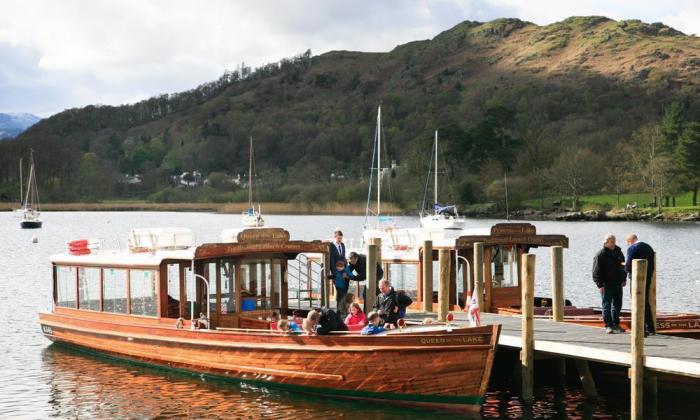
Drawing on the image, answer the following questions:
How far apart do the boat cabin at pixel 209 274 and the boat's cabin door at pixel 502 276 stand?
4329 mm

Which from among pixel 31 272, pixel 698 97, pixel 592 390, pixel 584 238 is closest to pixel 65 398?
pixel 592 390

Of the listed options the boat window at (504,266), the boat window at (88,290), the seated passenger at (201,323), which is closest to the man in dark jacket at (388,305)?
the seated passenger at (201,323)

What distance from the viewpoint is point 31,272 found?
51844 mm

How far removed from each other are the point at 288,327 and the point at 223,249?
300 centimetres

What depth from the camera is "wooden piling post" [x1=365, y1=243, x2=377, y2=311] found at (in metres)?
23.3

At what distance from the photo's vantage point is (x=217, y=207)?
515ft

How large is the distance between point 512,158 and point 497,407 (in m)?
116

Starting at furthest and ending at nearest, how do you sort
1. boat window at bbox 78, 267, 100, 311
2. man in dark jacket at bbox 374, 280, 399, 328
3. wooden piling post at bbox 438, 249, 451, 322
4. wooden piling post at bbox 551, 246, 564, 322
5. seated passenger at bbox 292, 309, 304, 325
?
boat window at bbox 78, 267, 100, 311, wooden piling post at bbox 438, 249, 451, 322, seated passenger at bbox 292, 309, 304, 325, wooden piling post at bbox 551, 246, 564, 322, man in dark jacket at bbox 374, 280, 399, 328

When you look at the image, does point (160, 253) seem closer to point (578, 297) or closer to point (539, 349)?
point (539, 349)

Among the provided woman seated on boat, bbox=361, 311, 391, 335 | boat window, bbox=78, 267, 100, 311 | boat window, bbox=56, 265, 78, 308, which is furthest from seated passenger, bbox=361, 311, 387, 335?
boat window, bbox=56, 265, 78, 308

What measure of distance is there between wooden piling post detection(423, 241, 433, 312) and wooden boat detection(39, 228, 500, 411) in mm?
2463

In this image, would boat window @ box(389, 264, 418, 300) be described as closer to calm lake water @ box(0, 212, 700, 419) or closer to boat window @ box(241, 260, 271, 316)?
boat window @ box(241, 260, 271, 316)

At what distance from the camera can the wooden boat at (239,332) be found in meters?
18.7

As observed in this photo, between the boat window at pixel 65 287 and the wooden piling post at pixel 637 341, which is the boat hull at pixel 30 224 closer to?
the boat window at pixel 65 287
